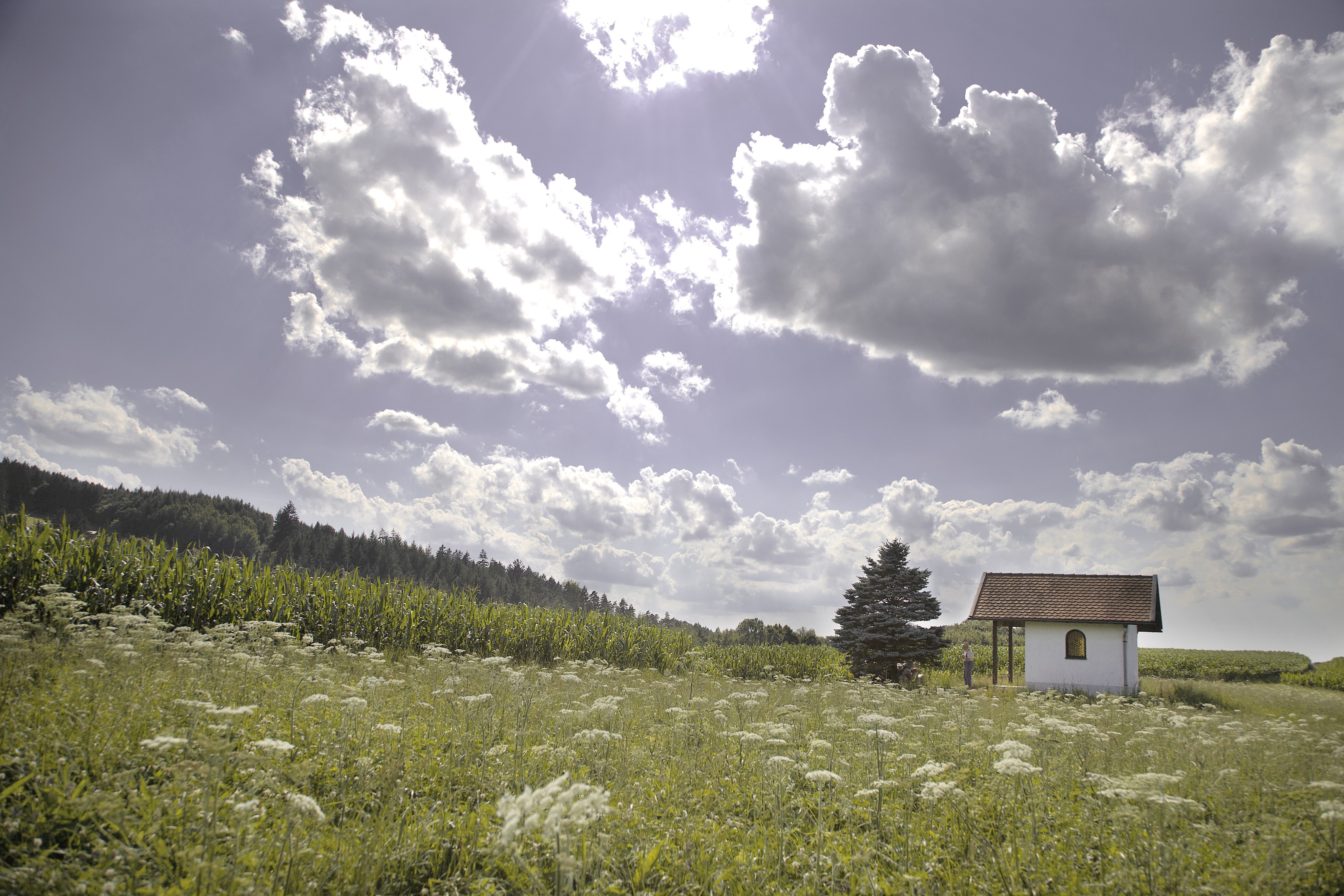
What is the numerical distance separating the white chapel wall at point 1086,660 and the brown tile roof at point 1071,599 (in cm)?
47

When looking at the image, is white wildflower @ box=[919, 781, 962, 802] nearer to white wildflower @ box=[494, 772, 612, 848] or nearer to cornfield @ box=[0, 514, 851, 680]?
white wildflower @ box=[494, 772, 612, 848]

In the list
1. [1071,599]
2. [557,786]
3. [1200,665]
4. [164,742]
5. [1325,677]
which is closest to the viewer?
[557,786]

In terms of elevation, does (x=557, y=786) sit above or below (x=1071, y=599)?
below

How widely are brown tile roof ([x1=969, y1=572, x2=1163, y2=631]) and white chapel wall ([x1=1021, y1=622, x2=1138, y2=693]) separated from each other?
1.55 feet

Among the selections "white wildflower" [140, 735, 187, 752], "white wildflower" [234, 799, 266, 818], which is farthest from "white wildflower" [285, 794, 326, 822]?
"white wildflower" [140, 735, 187, 752]

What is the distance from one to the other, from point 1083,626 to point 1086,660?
147 centimetres

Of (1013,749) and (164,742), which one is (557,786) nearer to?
(164,742)

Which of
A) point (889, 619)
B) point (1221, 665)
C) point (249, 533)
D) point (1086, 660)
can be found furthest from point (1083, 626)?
point (249, 533)

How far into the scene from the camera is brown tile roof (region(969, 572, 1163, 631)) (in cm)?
2566

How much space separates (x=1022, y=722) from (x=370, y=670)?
12.4 metres

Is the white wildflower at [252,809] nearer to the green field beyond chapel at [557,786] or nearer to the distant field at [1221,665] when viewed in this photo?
the green field beyond chapel at [557,786]

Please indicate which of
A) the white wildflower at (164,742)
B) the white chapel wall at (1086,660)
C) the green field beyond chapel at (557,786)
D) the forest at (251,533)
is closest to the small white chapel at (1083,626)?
the white chapel wall at (1086,660)

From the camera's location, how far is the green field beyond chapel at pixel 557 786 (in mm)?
3971

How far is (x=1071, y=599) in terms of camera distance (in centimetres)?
2714
